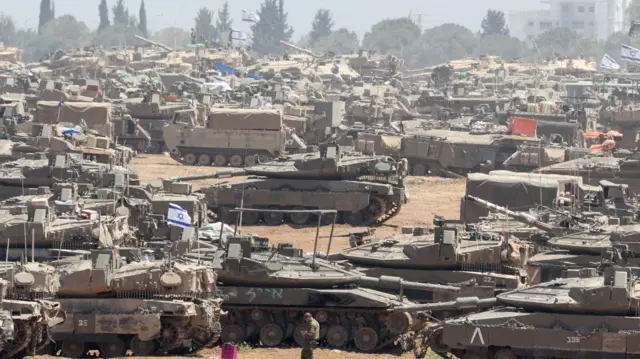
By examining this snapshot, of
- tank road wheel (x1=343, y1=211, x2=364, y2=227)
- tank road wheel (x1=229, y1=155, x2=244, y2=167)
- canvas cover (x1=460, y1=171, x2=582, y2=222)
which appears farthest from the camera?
tank road wheel (x1=229, y1=155, x2=244, y2=167)

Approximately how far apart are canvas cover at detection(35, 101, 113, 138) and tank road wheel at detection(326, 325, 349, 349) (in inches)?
1628

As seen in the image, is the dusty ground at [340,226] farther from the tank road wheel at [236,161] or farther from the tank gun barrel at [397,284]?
the tank gun barrel at [397,284]

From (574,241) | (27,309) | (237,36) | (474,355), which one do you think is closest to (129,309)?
(27,309)

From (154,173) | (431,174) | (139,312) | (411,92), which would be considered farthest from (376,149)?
(411,92)

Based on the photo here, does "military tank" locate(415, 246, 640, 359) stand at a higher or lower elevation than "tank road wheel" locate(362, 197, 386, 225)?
higher

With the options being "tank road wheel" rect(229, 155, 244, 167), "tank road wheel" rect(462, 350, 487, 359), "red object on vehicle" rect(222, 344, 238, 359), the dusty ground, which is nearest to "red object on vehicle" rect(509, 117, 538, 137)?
the dusty ground

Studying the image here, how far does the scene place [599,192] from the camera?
47.8 metres

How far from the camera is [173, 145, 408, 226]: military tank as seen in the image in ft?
181

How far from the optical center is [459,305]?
33.5m

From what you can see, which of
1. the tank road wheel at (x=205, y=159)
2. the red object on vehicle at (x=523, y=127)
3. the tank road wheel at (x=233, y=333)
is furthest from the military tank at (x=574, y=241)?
the red object on vehicle at (x=523, y=127)

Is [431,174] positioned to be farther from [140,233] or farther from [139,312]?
[139,312]

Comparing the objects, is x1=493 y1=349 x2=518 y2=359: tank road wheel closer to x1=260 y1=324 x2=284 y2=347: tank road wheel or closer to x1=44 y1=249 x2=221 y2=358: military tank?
x1=260 y1=324 x2=284 y2=347: tank road wheel

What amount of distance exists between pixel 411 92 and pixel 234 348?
90.2 m

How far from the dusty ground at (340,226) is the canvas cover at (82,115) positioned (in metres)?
2.08
